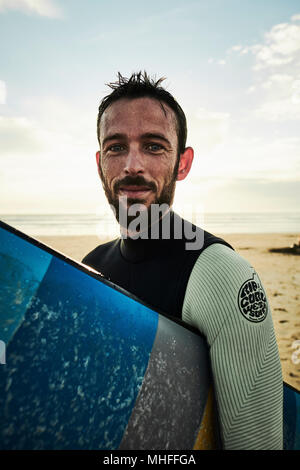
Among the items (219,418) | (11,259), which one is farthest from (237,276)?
(11,259)

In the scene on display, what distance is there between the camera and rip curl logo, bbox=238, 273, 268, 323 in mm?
944

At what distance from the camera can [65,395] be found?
66 cm

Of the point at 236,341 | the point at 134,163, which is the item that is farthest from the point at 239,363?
the point at 134,163

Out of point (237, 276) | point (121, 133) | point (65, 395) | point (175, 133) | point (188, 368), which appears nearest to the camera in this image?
point (65, 395)

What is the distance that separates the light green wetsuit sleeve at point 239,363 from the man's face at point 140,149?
660mm

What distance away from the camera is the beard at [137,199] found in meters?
1.41

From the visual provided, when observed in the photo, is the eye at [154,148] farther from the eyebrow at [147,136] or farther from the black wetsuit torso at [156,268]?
the black wetsuit torso at [156,268]

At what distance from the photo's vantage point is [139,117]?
1.41m

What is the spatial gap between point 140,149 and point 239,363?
3.76 feet

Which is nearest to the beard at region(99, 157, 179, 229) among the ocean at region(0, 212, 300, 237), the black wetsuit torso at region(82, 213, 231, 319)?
the black wetsuit torso at region(82, 213, 231, 319)

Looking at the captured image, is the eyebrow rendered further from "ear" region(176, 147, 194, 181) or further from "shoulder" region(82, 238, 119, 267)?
"shoulder" region(82, 238, 119, 267)
